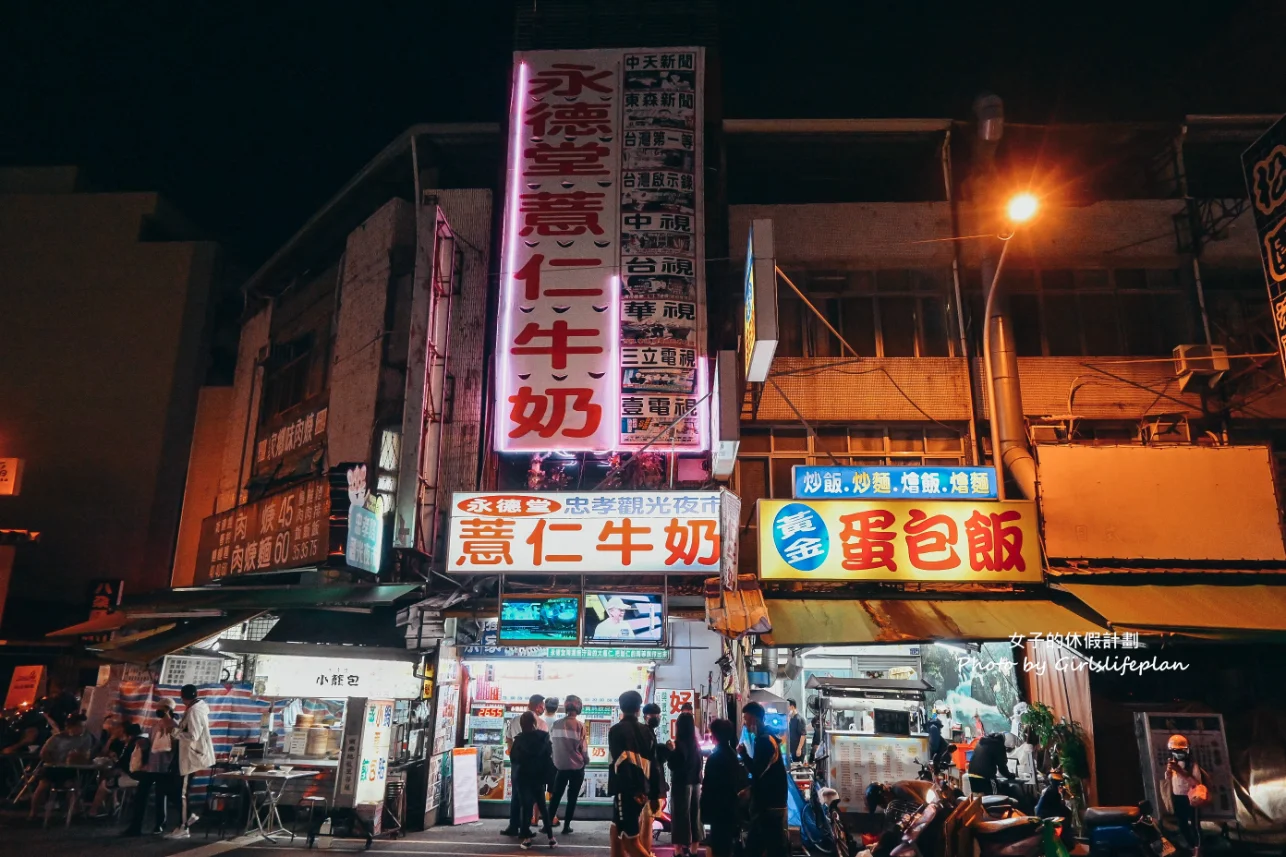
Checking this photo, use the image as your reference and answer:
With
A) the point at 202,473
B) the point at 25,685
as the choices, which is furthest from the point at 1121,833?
the point at 25,685

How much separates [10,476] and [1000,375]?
857 inches

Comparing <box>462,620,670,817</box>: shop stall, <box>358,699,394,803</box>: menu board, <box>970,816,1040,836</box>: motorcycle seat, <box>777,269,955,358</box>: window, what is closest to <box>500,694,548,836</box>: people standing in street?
<box>462,620,670,817</box>: shop stall

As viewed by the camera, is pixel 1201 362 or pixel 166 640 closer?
pixel 166 640

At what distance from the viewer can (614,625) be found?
38.7 feet

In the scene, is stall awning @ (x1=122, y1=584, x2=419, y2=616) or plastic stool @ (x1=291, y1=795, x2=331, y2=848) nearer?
plastic stool @ (x1=291, y1=795, x2=331, y2=848)

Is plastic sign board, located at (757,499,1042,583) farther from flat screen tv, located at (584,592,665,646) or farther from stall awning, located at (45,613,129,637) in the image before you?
stall awning, located at (45,613,129,637)

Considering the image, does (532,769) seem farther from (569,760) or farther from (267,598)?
(267,598)

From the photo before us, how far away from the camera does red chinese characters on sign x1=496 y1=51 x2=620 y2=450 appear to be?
1274 centimetres

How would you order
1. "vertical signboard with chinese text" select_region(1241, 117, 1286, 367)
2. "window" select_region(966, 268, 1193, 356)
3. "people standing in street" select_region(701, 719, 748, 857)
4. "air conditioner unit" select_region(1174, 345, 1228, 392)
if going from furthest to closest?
"window" select_region(966, 268, 1193, 356)
"air conditioner unit" select_region(1174, 345, 1228, 392)
"vertical signboard with chinese text" select_region(1241, 117, 1286, 367)
"people standing in street" select_region(701, 719, 748, 857)

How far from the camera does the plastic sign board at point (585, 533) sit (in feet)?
37.4

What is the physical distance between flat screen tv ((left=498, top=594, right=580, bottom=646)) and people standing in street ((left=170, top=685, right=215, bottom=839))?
14.5 feet

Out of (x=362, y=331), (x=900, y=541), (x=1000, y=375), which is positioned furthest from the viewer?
(x=362, y=331)

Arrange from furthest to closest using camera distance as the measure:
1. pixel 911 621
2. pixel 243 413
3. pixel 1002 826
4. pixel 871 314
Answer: pixel 243 413 → pixel 871 314 → pixel 911 621 → pixel 1002 826

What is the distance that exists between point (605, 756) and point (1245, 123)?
16499 mm
